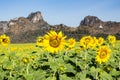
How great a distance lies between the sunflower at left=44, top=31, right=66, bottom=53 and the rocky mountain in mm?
73374

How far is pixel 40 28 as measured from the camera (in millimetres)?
106312

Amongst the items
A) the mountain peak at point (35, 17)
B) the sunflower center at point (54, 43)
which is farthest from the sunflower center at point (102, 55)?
the mountain peak at point (35, 17)

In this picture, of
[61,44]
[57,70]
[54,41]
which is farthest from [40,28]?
[61,44]

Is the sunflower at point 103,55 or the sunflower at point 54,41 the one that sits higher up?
the sunflower at point 54,41

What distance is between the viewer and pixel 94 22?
110 m

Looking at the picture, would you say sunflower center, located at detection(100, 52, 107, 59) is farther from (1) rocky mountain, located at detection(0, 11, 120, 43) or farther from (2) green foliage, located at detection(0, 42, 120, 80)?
(1) rocky mountain, located at detection(0, 11, 120, 43)

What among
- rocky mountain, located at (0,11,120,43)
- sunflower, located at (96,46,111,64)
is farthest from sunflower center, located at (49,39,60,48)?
rocky mountain, located at (0,11,120,43)

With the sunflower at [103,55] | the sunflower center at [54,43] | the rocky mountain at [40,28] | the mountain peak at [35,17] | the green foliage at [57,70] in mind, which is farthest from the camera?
the mountain peak at [35,17]

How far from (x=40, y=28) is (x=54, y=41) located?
100045 millimetres

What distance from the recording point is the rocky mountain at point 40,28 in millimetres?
87625

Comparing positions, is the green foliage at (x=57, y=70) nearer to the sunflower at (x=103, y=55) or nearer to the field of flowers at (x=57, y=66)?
the field of flowers at (x=57, y=66)

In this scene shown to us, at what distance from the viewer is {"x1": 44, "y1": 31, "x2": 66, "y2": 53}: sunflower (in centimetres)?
634

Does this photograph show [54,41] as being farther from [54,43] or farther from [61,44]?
[61,44]

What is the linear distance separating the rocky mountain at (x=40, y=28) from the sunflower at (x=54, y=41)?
73374mm
